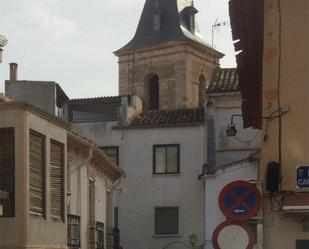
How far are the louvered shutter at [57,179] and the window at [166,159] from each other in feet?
59.0

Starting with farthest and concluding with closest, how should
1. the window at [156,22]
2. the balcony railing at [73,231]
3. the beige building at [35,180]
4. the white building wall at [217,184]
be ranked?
the window at [156,22]
the white building wall at [217,184]
the balcony railing at [73,231]
the beige building at [35,180]

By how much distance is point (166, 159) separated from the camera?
3644 cm

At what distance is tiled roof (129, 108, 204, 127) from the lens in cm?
3647

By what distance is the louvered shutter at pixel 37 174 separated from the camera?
16016 millimetres

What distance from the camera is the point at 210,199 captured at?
100ft

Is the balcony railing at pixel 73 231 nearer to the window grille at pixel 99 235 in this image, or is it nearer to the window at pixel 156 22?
the window grille at pixel 99 235

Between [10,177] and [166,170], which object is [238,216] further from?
[166,170]

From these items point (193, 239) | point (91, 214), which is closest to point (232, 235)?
point (91, 214)

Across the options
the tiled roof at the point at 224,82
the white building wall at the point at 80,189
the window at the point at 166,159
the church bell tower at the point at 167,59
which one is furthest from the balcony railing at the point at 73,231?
the church bell tower at the point at 167,59

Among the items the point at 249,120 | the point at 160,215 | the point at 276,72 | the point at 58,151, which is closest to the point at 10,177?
the point at 58,151

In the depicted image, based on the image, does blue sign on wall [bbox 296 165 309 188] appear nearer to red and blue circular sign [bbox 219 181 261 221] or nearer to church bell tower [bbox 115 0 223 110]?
red and blue circular sign [bbox 219 181 261 221]

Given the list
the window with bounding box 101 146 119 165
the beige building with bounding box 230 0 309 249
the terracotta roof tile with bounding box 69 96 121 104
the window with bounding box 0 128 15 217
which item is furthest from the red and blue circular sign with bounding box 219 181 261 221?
the terracotta roof tile with bounding box 69 96 121 104

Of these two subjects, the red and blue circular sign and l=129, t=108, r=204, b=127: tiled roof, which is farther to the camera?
l=129, t=108, r=204, b=127: tiled roof

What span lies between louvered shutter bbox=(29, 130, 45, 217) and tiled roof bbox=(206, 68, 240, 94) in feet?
61.1
